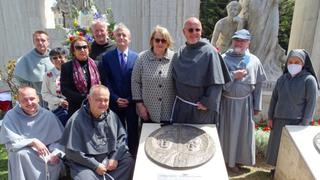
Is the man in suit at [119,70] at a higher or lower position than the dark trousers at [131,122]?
higher

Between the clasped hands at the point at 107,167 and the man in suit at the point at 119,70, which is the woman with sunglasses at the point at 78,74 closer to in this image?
the man in suit at the point at 119,70

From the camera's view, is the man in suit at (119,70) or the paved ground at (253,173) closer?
the man in suit at (119,70)

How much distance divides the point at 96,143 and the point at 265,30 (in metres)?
4.24

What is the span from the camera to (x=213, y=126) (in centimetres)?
288

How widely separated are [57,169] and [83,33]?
1728 millimetres

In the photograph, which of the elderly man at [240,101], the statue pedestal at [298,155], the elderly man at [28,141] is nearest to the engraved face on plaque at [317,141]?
the statue pedestal at [298,155]

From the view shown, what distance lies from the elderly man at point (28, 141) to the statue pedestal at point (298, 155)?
2376mm

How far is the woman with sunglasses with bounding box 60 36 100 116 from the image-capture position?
3.01 meters

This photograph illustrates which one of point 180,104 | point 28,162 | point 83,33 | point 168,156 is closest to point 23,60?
point 83,33

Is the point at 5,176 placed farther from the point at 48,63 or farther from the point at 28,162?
the point at 48,63

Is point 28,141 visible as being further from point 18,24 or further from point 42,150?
point 18,24

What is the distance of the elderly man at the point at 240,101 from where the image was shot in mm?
3303

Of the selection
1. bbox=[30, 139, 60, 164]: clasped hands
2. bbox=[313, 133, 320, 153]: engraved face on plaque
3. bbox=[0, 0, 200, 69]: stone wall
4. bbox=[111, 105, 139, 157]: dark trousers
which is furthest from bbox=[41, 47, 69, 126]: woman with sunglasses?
bbox=[0, 0, 200, 69]: stone wall

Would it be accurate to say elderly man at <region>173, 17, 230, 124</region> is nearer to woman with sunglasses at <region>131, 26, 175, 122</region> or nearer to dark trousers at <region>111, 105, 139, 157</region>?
woman with sunglasses at <region>131, 26, 175, 122</region>
